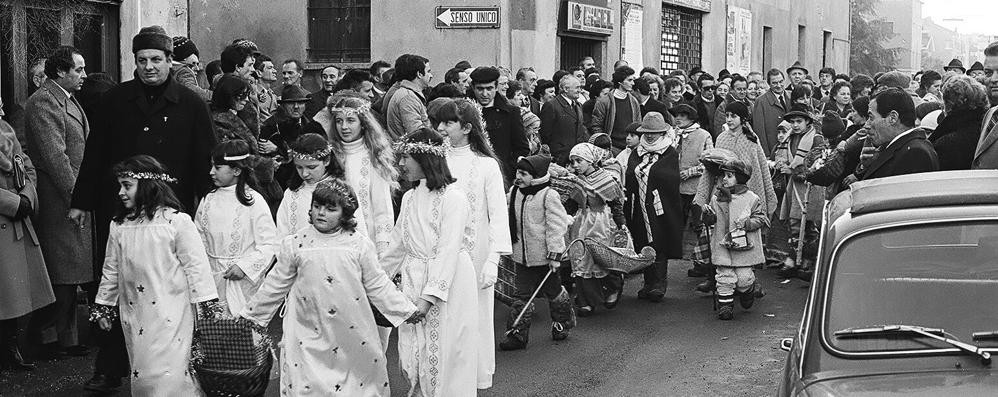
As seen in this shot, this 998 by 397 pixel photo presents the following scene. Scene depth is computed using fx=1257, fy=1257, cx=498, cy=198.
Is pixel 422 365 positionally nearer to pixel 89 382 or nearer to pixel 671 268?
pixel 89 382

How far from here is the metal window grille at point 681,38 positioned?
27.0 meters

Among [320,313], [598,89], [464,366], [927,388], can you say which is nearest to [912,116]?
[464,366]

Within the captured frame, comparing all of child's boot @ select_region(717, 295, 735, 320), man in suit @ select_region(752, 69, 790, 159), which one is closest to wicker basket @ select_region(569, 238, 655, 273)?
child's boot @ select_region(717, 295, 735, 320)

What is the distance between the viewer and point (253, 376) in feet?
21.2

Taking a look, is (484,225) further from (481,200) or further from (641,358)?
(641,358)

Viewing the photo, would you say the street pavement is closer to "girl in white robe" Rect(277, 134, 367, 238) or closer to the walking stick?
the walking stick

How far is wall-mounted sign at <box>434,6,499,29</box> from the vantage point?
19297mm

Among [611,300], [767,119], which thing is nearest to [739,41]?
[767,119]

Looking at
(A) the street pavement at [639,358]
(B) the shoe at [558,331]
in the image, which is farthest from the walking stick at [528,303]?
(B) the shoe at [558,331]

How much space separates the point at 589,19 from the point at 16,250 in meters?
14.8

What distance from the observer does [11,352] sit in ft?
27.2

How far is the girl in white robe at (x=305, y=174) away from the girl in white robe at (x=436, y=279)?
0.65 m

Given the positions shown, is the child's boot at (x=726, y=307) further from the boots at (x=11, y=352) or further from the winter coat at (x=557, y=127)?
the boots at (x=11, y=352)

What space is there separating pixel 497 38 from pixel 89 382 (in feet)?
41.4
